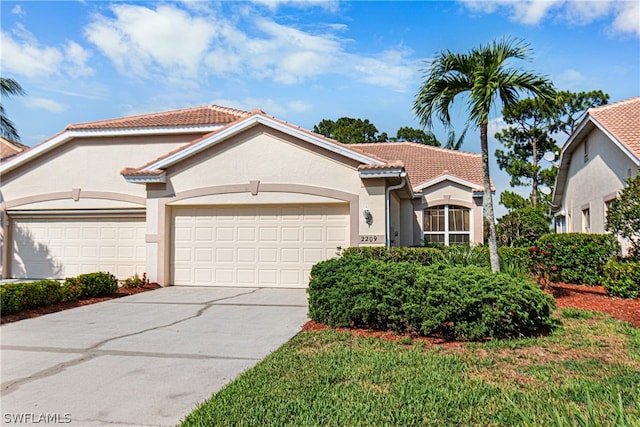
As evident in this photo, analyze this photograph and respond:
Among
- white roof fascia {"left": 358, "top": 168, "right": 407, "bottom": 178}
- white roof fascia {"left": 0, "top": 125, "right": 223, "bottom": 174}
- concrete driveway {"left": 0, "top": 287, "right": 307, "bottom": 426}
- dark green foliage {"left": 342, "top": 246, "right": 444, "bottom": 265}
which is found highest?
white roof fascia {"left": 0, "top": 125, "right": 223, "bottom": 174}

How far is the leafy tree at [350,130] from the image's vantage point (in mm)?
41875

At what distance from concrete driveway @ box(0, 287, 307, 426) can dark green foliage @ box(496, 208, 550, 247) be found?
1137 cm

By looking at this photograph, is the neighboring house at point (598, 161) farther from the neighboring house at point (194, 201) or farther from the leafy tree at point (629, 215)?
the neighboring house at point (194, 201)

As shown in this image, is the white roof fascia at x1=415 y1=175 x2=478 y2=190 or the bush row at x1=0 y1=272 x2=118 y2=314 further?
the white roof fascia at x1=415 y1=175 x2=478 y2=190

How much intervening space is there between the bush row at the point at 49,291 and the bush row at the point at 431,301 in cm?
628

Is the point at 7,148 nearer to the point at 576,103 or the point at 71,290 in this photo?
the point at 71,290

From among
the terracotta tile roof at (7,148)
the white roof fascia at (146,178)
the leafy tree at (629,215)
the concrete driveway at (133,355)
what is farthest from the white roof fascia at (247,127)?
the terracotta tile roof at (7,148)

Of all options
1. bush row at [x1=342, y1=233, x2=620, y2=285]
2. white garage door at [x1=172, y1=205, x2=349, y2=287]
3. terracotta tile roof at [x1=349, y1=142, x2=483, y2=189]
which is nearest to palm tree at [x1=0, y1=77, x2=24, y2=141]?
white garage door at [x1=172, y1=205, x2=349, y2=287]

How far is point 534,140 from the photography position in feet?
101

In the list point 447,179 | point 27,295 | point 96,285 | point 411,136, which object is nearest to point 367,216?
point 96,285

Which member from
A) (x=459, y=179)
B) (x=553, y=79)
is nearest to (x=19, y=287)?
(x=553, y=79)

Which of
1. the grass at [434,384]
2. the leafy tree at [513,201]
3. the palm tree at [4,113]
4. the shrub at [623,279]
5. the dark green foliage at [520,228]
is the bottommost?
the grass at [434,384]

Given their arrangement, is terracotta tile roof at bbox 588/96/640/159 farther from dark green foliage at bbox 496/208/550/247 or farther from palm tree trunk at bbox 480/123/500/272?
palm tree trunk at bbox 480/123/500/272

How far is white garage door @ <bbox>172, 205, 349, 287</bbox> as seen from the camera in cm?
1252
